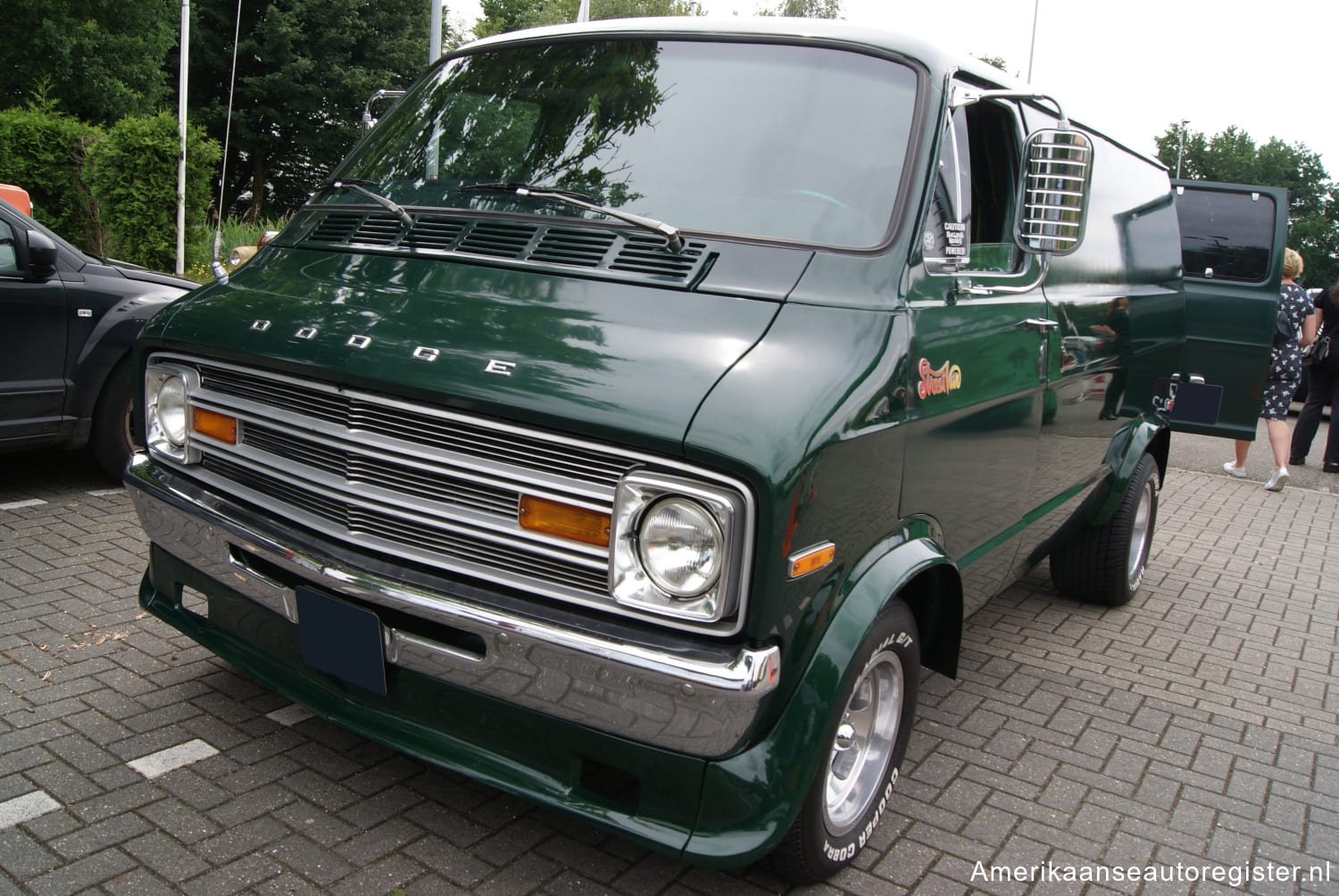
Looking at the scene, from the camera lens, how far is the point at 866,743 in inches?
116

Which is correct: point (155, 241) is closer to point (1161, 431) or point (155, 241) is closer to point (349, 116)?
point (1161, 431)

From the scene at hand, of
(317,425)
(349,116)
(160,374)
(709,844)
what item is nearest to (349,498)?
(317,425)

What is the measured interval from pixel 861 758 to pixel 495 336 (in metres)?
1.55

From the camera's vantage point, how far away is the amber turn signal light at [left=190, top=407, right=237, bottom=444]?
291 centimetres

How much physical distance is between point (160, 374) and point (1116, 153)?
13.9 ft

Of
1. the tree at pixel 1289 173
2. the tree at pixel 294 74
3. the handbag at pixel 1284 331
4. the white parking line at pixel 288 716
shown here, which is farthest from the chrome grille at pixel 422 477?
the tree at pixel 1289 173

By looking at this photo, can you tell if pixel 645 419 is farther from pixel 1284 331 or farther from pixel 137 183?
pixel 137 183

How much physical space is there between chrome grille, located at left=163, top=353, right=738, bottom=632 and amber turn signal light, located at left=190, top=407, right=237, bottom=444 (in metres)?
0.04

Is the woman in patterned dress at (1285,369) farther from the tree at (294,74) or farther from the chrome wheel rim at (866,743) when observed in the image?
the tree at (294,74)

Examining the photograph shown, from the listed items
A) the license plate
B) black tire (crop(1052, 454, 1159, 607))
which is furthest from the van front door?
black tire (crop(1052, 454, 1159, 607))

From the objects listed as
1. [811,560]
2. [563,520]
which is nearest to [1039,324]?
[811,560]

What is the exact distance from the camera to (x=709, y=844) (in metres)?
2.26

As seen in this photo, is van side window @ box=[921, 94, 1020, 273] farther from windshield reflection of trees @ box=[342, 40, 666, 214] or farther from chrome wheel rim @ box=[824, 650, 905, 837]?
chrome wheel rim @ box=[824, 650, 905, 837]

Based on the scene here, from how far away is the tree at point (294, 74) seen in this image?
3112cm
